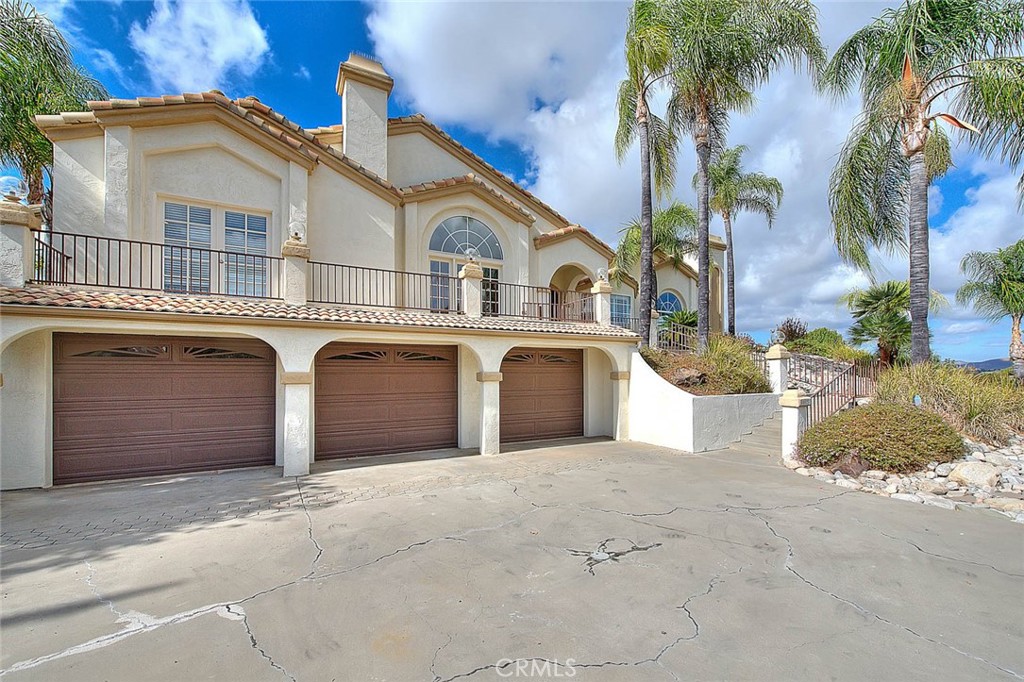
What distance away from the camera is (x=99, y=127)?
9.84 m

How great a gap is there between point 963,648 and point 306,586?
5686 mm

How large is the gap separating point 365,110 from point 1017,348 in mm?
23562

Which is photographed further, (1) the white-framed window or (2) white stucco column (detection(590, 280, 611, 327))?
(2) white stucco column (detection(590, 280, 611, 327))

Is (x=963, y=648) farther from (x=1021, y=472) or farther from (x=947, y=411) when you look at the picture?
(x=947, y=411)

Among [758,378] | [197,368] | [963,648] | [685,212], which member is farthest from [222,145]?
[685,212]

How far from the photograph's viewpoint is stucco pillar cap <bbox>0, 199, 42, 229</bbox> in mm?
7551

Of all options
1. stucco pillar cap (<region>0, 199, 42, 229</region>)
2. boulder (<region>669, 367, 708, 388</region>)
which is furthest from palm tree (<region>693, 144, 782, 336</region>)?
stucco pillar cap (<region>0, 199, 42, 229</region>)

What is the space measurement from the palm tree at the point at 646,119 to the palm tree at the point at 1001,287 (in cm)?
1283

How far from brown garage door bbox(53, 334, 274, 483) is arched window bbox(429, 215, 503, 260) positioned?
20.1 ft

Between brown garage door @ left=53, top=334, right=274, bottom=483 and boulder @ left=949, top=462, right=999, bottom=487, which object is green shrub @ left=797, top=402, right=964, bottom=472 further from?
brown garage door @ left=53, top=334, right=274, bottom=483

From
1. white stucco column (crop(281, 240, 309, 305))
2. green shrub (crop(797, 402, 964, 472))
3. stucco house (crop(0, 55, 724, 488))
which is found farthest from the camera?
white stucco column (crop(281, 240, 309, 305))

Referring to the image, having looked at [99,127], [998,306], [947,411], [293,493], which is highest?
[99,127]

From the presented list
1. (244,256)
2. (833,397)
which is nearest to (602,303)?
(833,397)

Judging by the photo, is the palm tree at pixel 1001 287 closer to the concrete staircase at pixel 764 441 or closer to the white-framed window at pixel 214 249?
the concrete staircase at pixel 764 441
